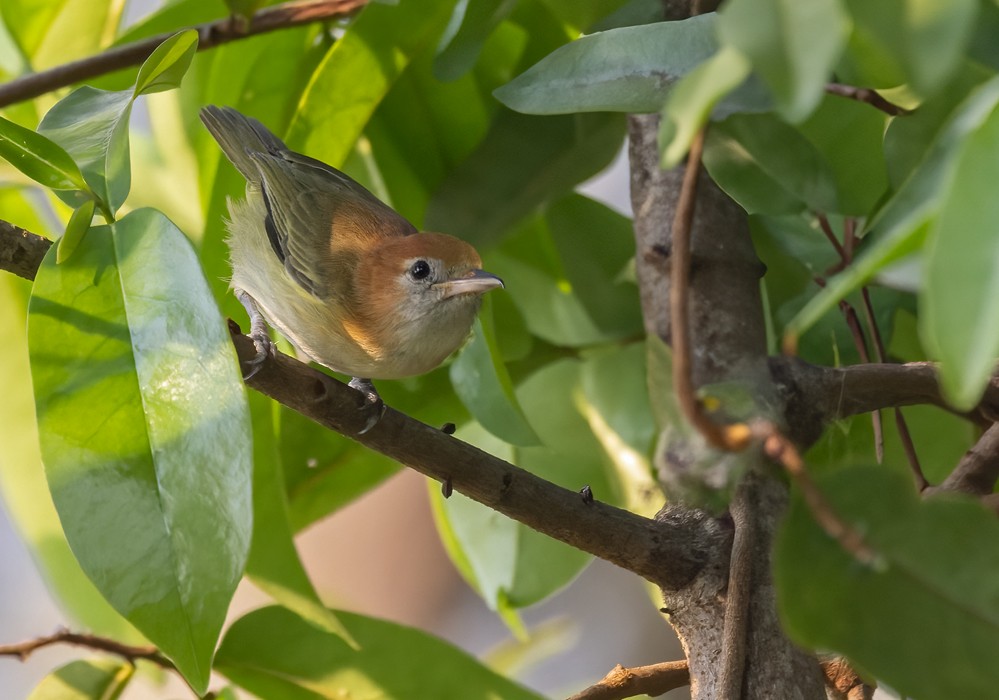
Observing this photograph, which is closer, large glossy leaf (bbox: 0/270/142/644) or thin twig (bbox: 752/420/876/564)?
thin twig (bbox: 752/420/876/564)

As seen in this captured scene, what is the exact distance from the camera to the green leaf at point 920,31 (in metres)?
0.39

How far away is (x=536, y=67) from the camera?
0.68m

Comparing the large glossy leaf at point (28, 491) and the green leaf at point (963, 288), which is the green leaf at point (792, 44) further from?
the large glossy leaf at point (28, 491)

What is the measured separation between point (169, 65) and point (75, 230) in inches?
5.3

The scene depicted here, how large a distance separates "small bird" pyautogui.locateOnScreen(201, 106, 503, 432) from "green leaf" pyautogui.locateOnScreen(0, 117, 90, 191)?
39cm

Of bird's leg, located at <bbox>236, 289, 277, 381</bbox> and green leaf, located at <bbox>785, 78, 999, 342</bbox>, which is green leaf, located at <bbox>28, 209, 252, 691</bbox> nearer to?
bird's leg, located at <bbox>236, 289, 277, 381</bbox>

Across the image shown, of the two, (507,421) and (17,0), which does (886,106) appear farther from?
(17,0)

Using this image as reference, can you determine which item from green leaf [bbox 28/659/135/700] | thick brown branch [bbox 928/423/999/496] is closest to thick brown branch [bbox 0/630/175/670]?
green leaf [bbox 28/659/135/700]

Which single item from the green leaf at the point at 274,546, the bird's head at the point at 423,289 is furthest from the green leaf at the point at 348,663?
the bird's head at the point at 423,289

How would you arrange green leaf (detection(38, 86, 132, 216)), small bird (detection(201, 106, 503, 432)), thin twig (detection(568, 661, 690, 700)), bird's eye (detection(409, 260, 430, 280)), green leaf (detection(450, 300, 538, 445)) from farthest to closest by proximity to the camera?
1. bird's eye (detection(409, 260, 430, 280))
2. small bird (detection(201, 106, 503, 432))
3. green leaf (detection(450, 300, 538, 445))
4. thin twig (detection(568, 661, 690, 700))
5. green leaf (detection(38, 86, 132, 216))

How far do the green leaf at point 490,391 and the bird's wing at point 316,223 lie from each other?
0.39 m

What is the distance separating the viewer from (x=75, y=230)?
0.68m

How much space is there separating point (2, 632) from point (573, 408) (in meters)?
2.83

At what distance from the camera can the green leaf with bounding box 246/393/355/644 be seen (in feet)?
3.01
